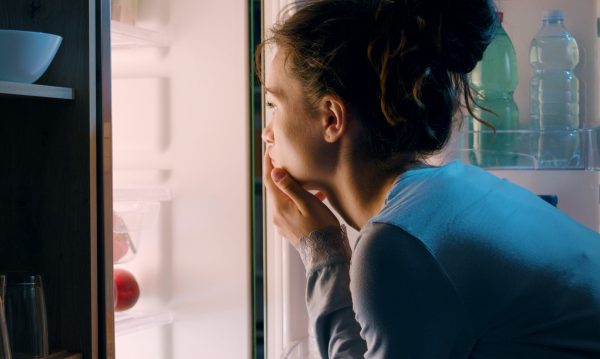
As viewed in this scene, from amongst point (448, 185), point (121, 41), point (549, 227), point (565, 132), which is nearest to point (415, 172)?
point (448, 185)

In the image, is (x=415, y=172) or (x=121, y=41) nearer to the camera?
(x=415, y=172)

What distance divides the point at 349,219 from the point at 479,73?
566 millimetres

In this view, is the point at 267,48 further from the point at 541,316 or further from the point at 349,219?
the point at 541,316

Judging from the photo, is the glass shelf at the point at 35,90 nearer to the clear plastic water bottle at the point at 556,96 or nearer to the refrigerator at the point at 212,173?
the refrigerator at the point at 212,173

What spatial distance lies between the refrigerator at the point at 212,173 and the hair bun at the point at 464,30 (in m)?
0.43

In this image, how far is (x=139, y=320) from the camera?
5.99 ft

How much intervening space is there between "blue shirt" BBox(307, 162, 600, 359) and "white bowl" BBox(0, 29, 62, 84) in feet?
1.81

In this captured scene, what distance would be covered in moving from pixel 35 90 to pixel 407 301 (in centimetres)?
61

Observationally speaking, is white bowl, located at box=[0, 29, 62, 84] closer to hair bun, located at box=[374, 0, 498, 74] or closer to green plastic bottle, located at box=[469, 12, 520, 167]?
hair bun, located at box=[374, 0, 498, 74]

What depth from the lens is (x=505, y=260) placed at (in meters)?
1.13

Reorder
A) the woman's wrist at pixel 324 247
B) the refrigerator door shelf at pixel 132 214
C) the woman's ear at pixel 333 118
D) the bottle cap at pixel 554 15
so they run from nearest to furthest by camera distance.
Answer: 1. the woman's ear at pixel 333 118
2. the woman's wrist at pixel 324 247
3. the bottle cap at pixel 554 15
4. the refrigerator door shelf at pixel 132 214

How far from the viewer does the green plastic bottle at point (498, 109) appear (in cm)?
176

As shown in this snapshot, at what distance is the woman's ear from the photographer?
1347 mm

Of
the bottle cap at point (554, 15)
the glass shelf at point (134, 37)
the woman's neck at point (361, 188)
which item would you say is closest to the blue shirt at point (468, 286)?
the woman's neck at point (361, 188)
